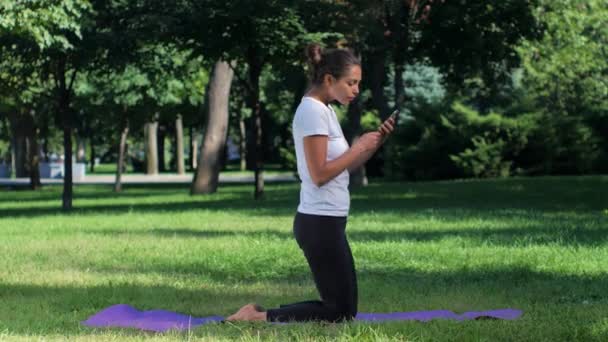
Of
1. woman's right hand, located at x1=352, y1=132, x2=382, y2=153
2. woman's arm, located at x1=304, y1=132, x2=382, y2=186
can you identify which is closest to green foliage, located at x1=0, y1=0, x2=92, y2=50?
woman's arm, located at x1=304, y1=132, x2=382, y2=186

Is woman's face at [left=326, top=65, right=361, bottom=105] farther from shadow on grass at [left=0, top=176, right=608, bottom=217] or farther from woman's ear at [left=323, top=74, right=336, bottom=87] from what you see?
shadow on grass at [left=0, top=176, right=608, bottom=217]

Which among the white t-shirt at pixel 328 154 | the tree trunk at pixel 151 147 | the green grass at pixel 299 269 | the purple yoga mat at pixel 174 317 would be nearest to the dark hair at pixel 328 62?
the white t-shirt at pixel 328 154

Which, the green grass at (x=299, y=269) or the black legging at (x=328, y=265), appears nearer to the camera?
the black legging at (x=328, y=265)

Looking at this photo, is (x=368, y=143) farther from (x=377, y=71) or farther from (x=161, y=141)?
(x=161, y=141)

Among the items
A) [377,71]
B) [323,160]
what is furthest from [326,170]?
[377,71]

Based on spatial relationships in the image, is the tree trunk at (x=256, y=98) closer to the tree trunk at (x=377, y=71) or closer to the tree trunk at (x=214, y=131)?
the tree trunk at (x=377, y=71)

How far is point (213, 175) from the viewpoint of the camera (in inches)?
1345

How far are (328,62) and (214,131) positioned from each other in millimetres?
26774

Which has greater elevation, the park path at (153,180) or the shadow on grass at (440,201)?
the shadow on grass at (440,201)

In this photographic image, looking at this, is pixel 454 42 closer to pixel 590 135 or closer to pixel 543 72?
pixel 590 135

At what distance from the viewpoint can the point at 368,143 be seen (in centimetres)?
694

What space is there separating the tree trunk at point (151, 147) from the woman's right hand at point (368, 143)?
170ft

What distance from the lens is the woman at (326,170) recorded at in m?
7.16

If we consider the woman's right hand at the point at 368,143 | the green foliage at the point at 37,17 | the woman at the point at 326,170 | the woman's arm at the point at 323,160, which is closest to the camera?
the woman's right hand at the point at 368,143
